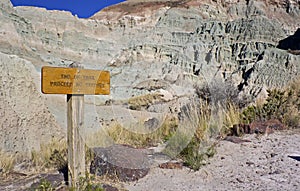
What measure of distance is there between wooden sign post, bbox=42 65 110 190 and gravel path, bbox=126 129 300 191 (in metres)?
0.59

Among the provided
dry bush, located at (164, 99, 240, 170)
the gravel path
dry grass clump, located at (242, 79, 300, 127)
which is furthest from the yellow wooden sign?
dry grass clump, located at (242, 79, 300, 127)

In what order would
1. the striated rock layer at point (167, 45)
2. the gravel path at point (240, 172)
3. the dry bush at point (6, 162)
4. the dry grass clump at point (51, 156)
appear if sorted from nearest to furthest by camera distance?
the gravel path at point (240, 172) → the dry bush at point (6, 162) → the dry grass clump at point (51, 156) → the striated rock layer at point (167, 45)

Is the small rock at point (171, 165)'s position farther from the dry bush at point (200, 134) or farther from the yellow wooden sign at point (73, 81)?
the yellow wooden sign at point (73, 81)

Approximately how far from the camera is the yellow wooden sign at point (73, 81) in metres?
3.19

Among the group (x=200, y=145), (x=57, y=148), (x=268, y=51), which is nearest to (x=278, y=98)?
(x=200, y=145)

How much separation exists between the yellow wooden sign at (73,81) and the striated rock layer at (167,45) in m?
13.9

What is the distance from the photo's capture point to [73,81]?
3.36 meters

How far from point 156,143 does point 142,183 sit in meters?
1.83

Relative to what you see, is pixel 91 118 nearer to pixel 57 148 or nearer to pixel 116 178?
pixel 57 148

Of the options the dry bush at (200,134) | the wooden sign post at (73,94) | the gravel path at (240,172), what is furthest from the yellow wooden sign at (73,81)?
the dry bush at (200,134)

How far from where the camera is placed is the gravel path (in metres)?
3.43

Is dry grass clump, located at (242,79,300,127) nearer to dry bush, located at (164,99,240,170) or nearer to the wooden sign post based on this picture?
dry bush, located at (164,99,240,170)

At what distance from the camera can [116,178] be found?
374 cm

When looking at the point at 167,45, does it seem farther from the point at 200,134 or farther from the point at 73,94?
the point at 73,94
